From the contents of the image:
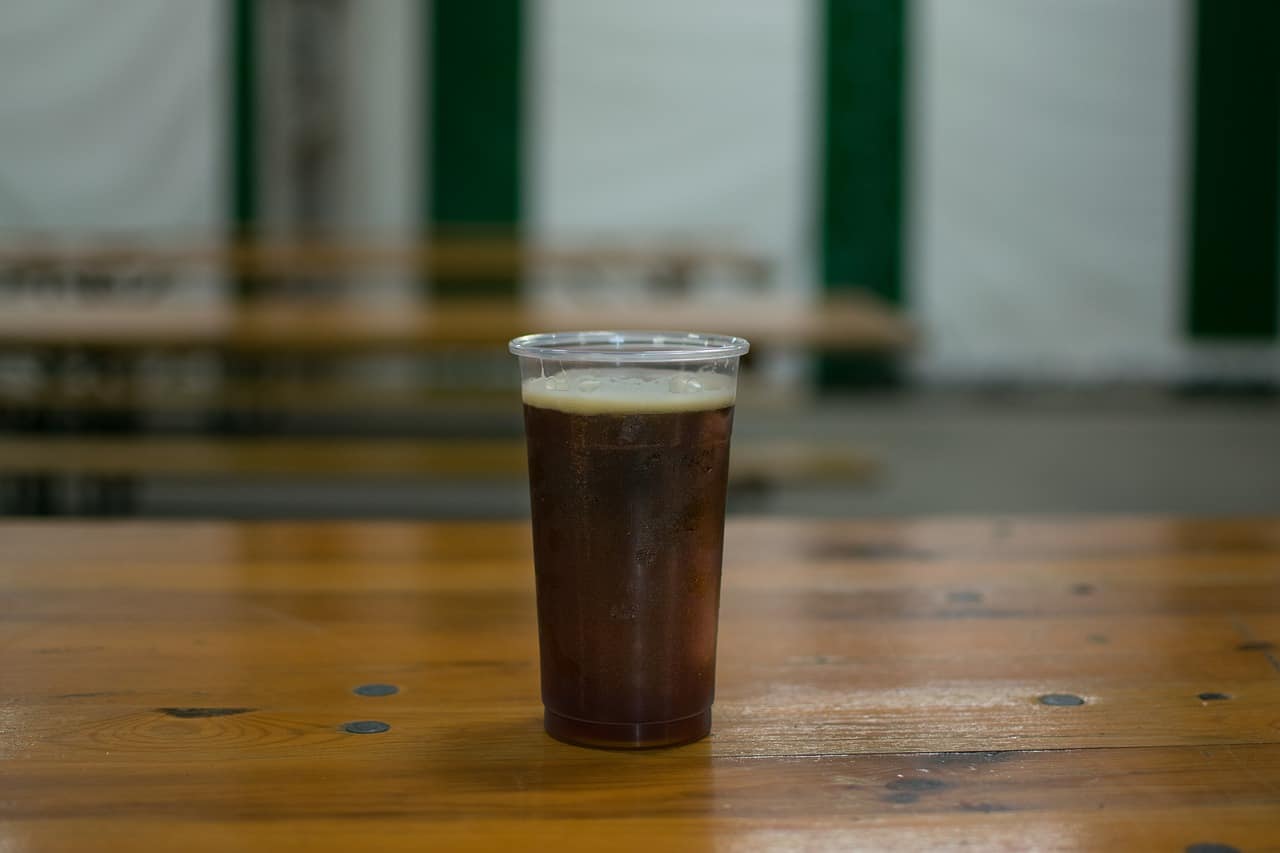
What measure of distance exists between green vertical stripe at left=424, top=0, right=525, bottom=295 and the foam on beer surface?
5.81 metres

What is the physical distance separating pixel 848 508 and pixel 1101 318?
258 cm

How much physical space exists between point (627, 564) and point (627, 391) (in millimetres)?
70

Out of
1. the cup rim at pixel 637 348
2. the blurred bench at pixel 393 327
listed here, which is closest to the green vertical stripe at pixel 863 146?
the blurred bench at pixel 393 327

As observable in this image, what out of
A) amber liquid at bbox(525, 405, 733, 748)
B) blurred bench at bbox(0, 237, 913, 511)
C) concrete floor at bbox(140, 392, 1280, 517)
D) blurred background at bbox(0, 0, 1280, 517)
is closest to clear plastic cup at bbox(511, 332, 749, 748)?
amber liquid at bbox(525, 405, 733, 748)

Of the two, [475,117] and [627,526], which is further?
[475,117]

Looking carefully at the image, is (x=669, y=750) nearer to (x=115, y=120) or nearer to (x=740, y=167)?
(x=740, y=167)

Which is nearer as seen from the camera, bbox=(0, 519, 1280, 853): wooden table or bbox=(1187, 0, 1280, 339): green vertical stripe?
bbox=(0, 519, 1280, 853): wooden table

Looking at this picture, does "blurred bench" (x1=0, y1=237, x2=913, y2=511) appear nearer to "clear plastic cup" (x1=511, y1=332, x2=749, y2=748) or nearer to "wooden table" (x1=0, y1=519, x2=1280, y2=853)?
"wooden table" (x1=0, y1=519, x2=1280, y2=853)

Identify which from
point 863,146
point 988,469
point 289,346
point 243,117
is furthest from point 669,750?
point 243,117

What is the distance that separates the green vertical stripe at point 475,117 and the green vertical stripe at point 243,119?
29.2 inches

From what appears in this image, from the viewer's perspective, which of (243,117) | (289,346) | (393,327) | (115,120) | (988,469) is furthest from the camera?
(243,117)

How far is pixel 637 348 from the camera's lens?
2.02ft

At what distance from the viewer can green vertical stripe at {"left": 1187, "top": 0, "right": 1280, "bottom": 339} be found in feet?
19.9

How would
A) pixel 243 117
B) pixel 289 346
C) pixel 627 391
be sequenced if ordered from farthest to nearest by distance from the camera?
pixel 243 117 → pixel 289 346 → pixel 627 391
